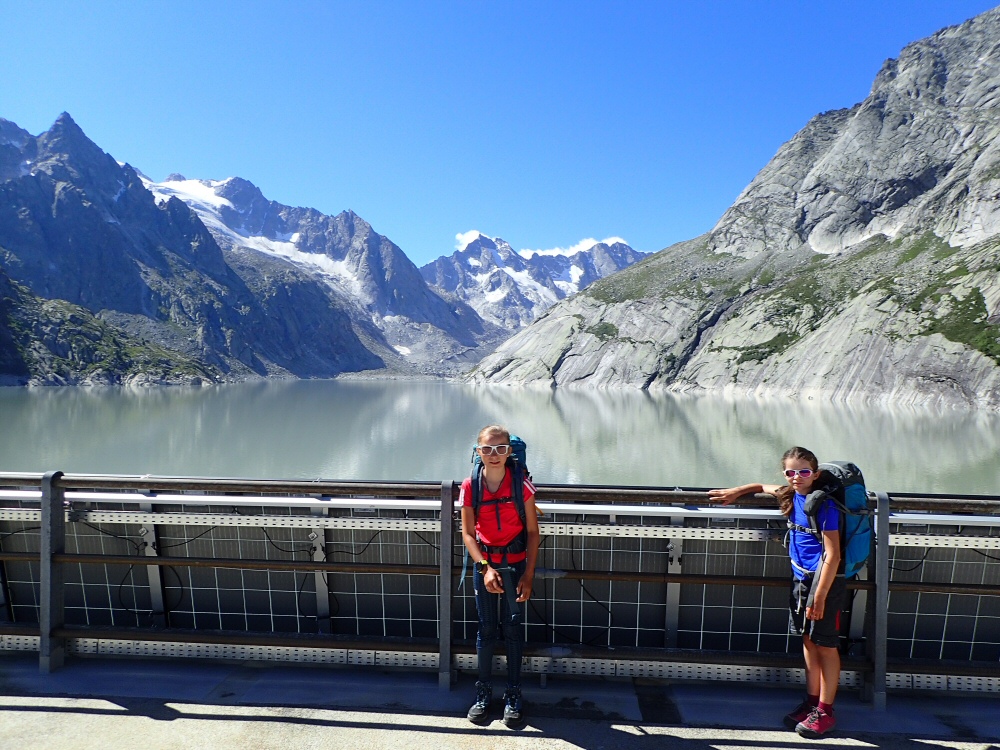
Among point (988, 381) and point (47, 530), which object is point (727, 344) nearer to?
point (988, 381)

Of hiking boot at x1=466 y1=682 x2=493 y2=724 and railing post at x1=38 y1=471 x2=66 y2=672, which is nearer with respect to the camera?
hiking boot at x1=466 y1=682 x2=493 y2=724

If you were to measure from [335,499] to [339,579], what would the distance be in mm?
980

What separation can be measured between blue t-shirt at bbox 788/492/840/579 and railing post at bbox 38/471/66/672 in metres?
6.78

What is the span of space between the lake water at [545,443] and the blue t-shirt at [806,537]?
88.5 feet

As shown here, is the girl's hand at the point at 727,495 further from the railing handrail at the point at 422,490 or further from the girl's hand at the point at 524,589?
the girl's hand at the point at 524,589

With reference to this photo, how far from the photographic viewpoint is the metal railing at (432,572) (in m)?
5.84

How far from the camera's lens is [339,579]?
653 cm

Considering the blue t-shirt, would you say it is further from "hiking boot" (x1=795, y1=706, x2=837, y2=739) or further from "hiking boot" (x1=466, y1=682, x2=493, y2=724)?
"hiking boot" (x1=466, y1=682, x2=493, y2=724)

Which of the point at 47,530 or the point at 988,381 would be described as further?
the point at 988,381

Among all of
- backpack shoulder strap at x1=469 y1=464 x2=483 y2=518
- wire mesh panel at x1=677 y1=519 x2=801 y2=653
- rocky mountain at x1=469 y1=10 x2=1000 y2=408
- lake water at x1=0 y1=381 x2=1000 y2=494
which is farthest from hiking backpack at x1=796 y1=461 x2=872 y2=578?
rocky mountain at x1=469 y1=10 x2=1000 y2=408

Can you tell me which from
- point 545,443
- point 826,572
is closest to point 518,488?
point 826,572

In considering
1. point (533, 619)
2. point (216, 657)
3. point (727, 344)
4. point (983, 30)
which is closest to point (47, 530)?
point (216, 657)

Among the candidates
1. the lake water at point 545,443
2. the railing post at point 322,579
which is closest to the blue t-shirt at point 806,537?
the railing post at point 322,579

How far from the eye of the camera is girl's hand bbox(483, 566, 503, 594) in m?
5.36
